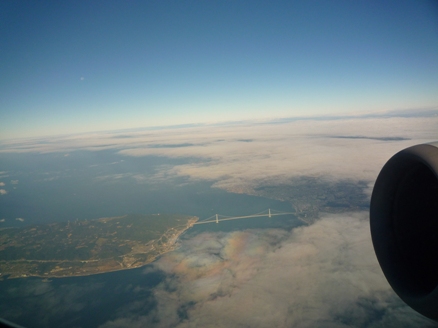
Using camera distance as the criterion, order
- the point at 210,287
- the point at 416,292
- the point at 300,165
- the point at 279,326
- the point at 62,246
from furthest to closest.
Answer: the point at 300,165 → the point at 62,246 → the point at 210,287 → the point at 279,326 → the point at 416,292

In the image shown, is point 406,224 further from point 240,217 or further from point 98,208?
point 98,208

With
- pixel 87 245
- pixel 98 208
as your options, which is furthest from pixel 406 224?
pixel 98 208

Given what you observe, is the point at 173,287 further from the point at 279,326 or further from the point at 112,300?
the point at 279,326

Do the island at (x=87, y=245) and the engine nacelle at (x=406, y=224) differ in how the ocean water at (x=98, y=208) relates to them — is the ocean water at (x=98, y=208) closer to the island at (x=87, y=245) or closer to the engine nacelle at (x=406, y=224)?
the island at (x=87, y=245)

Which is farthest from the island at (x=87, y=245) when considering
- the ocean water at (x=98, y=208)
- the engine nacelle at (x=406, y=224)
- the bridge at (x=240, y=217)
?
the engine nacelle at (x=406, y=224)

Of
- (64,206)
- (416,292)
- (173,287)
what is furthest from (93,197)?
(416,292)
